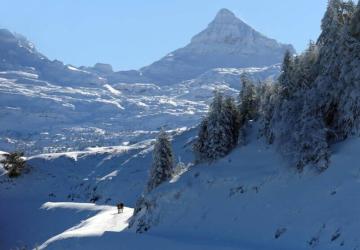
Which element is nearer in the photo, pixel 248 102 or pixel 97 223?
pixel 97 223

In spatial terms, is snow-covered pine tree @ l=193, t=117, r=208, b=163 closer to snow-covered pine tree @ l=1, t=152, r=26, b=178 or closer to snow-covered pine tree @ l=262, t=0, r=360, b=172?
snow-covered pine tree @ l=262, t=0, r=360, b=172

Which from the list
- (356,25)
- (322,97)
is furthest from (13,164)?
(356,25)

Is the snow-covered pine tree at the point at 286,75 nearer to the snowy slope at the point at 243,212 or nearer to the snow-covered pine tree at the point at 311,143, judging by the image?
the snowy slope at the point at 243,212

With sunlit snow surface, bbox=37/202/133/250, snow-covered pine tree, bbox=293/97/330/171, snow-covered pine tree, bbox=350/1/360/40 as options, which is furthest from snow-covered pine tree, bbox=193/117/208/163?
snow-covered pine tree, bbox=350/1/360/40

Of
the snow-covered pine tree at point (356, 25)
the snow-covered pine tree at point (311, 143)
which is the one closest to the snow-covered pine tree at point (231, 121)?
the snow-covered pine tree at point (311, 143)

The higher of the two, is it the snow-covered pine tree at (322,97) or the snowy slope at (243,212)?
the snow-covered pine tree at (322,97)

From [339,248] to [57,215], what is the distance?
42.7m

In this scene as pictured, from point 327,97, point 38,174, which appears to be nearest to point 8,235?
point 38,174

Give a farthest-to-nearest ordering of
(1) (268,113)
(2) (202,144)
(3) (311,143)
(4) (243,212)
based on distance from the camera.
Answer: (2) (202,144), (1) (268,113), (4) (243,212), (3) (311,143)

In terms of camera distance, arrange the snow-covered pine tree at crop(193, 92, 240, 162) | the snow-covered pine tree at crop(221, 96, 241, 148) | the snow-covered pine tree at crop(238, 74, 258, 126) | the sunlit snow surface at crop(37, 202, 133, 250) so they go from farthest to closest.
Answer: the snow-covered pine tree at crop(238, 74, 258, 126), the snow-covered pine tree at crop(221, 96, 241, 148), the snow-covered pine tree at crop(193, 92, 240, 162), the sunlit snow surface at crop(37, 202, 133, 250)

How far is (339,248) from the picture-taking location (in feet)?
71.4

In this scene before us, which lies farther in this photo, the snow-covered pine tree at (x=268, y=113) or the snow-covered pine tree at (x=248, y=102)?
the snow-covered pine tree at (x=248, y=102)

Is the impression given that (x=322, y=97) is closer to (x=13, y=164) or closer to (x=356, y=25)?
(x=356, y=25)

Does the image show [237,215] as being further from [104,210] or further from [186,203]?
[104,210]
